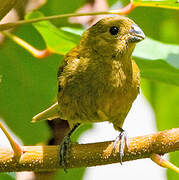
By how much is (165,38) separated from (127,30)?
79cm

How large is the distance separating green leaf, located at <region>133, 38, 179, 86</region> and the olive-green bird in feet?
0.44

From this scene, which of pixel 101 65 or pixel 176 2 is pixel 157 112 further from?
pixel 176 2

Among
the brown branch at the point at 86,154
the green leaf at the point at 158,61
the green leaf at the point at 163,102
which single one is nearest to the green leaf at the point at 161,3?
the green leaf at the point at 158,61

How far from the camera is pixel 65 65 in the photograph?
129 inches

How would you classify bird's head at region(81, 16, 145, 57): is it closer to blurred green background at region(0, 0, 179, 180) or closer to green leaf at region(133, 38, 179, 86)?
green leaf at region(133, 38, 179, 86)

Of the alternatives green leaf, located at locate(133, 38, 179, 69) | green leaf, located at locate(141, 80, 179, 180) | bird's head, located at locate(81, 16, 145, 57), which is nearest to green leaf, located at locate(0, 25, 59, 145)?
bird's head, located at locate(81, 16, 145, 57)

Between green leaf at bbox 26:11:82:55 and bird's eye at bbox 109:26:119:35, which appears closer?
green leaf at bbox 26:11:82:55

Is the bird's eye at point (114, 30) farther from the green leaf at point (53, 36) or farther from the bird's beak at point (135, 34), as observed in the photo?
the green leaf at point (53, 36)

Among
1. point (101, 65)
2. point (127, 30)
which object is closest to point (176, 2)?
Answer: point (127, 30)

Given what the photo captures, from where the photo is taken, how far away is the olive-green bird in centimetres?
311

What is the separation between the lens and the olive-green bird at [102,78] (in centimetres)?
311

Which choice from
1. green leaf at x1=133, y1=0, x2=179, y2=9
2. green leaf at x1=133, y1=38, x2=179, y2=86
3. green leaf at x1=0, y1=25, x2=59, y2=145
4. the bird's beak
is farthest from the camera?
green leaf at x1=0, y1=25, x2=59, y2=145

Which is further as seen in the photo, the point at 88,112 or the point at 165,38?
the point at 165,38

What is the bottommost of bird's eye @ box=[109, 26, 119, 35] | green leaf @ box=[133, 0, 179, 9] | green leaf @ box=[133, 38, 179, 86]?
green leaf @ box=[133, 38, 179, 86]
